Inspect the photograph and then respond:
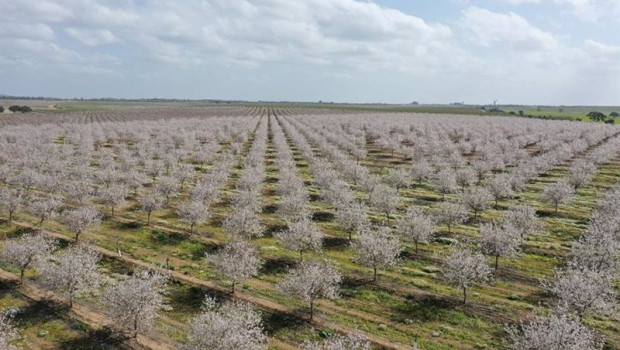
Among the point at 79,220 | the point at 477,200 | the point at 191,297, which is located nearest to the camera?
the point at 191,297

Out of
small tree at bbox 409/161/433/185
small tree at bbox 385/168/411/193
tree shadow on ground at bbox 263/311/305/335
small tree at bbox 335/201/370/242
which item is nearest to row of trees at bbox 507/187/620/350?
tree shadow on ground at bbox 263/311/305/335

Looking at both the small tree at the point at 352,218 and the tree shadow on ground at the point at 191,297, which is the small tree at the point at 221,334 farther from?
the small tree at the point at 352,218

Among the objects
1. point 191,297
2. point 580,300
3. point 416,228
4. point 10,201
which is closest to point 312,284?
point 191,297

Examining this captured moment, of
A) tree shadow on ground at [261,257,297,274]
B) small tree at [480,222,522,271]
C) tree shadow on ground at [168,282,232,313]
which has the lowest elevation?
tree shadow on ground at [168,282,232,313]

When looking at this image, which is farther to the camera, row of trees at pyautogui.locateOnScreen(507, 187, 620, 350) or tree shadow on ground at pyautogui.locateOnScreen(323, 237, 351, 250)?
tree shadow on ground at pyautogui.locateOnScreen(323, 237, 351, 250)

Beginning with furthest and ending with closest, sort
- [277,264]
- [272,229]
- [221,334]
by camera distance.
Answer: [272,229]
[277,264]
[221,334]

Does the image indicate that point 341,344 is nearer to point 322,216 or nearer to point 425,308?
point 425,308

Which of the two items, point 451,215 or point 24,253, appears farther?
point 451,215

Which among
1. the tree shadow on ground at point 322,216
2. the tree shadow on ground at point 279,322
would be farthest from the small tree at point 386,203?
the tree shadow on ground at point 279,322

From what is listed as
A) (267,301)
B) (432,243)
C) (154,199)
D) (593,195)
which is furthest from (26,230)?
(593,195)

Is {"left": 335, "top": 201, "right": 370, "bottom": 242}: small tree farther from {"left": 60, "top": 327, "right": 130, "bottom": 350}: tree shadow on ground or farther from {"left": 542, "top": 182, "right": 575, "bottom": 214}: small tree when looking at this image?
{"left": 542, "top": 182, "right": 575, "bottom": 214}: small tree
